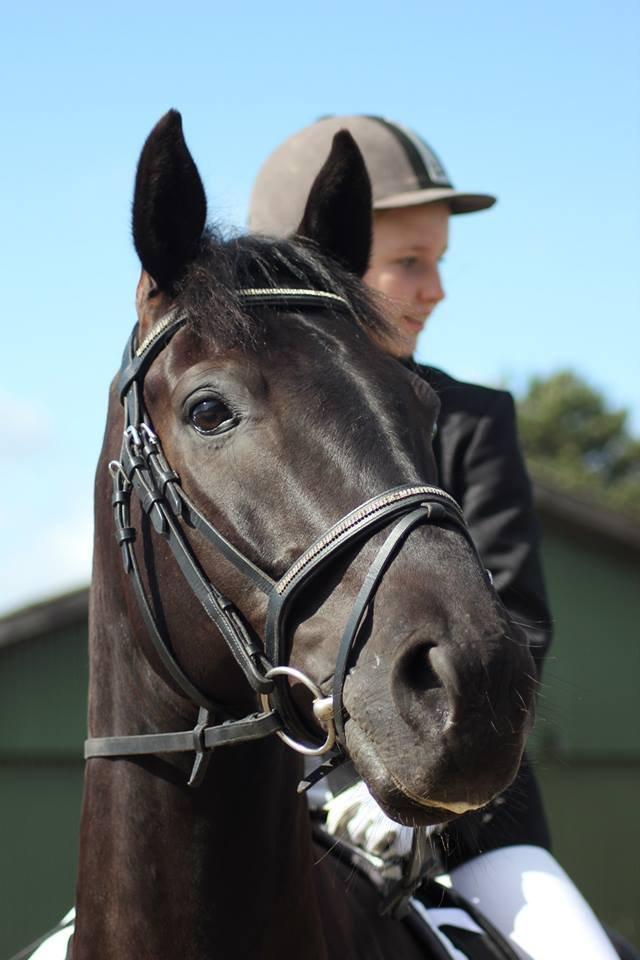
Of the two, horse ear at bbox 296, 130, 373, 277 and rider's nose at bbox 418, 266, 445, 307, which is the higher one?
horse ear at bbox 296, 130, 373, 277

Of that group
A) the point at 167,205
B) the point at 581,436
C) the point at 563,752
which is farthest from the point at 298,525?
the point at 581,436

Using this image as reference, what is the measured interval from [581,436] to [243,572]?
178 ft

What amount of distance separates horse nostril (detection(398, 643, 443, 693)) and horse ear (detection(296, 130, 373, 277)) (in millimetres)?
1494

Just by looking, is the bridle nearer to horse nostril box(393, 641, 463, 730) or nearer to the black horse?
the black horse

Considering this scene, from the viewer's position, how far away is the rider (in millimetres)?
3555

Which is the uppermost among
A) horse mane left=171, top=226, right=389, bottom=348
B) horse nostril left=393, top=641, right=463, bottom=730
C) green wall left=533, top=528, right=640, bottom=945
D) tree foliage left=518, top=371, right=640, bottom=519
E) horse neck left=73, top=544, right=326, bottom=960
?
horse mane left=171, top=226, right=389, bottom=348

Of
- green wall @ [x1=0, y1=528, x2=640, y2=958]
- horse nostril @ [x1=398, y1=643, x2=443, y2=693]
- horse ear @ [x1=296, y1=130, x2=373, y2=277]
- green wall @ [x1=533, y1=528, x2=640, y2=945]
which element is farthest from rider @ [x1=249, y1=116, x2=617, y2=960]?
green wall @ [x1=533, y1=528, x2=640, y2=945]

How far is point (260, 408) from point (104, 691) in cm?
91

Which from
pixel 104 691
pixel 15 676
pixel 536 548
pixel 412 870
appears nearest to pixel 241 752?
pixel 104 691

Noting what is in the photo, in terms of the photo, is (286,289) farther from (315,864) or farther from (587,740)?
(587,740)

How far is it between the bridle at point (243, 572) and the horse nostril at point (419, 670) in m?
0.15

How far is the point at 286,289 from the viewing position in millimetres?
2961

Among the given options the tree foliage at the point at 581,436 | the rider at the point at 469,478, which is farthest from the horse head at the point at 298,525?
the tree foliage at the point at 581,436

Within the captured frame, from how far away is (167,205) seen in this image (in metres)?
3.03
